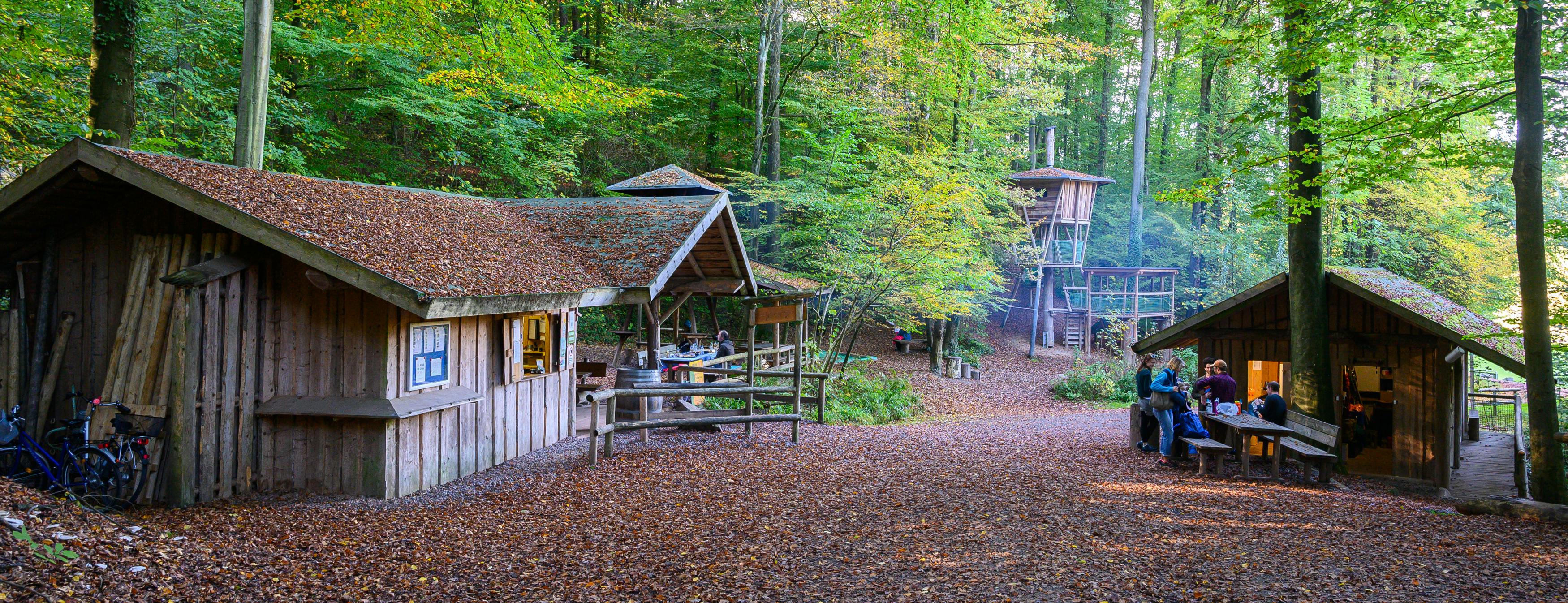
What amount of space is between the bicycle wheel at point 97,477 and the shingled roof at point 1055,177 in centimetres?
3028

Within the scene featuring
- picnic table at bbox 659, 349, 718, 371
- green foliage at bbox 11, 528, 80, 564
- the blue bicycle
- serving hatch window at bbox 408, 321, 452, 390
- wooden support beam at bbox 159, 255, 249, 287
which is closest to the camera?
green foliage at bbox 11, 528, 80, 564

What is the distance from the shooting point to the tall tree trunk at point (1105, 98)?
131 feet

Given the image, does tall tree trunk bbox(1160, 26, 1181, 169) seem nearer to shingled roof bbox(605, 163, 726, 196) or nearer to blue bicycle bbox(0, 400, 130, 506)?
shingled roof bbox(605, 163, 726, 196)

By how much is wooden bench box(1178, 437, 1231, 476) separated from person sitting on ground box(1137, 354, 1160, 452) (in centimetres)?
118

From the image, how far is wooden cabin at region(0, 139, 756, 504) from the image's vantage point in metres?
7.44

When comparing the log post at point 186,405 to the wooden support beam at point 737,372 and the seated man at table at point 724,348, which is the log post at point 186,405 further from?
the seated man at table at point 724,348

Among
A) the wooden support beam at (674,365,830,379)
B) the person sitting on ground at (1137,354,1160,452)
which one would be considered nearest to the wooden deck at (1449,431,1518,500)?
the person sitting on ground at (1137,354,1160,452)

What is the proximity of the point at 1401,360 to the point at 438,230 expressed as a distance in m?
13.8

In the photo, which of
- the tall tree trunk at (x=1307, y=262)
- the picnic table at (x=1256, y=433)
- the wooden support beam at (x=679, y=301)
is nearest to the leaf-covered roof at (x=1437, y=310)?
the tall tree trunk at (x=1307, y=262)

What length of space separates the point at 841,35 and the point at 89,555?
2299 centimetres

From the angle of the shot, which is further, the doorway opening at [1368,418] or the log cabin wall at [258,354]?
the doorway opening at [1368,418]

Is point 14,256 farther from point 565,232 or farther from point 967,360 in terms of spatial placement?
point 967,360

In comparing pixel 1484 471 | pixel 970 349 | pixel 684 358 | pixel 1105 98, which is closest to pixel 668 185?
pixel 684 358

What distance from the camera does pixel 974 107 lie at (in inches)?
1037
